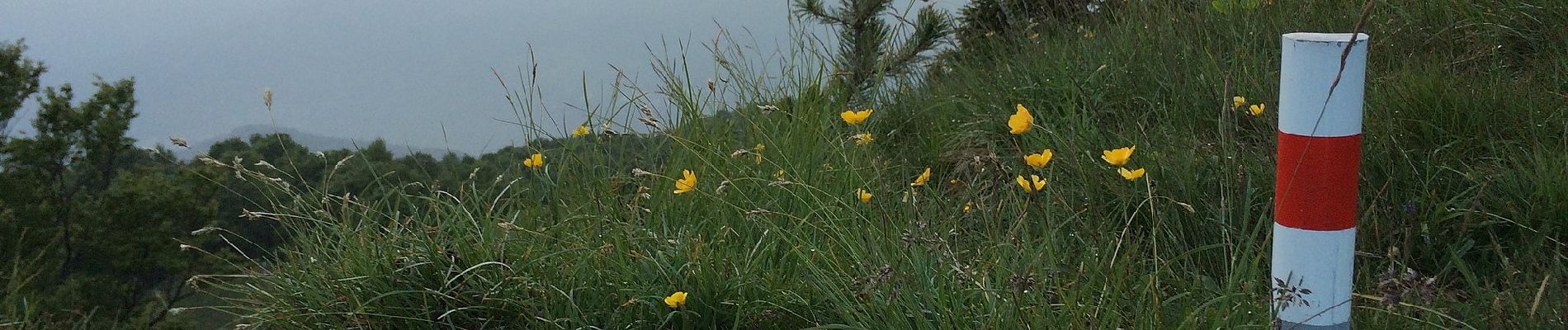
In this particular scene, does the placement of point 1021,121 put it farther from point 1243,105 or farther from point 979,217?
point 1243,105

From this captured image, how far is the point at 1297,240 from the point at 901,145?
2530 mm

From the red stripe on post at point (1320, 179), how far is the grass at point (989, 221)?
0.34 ft

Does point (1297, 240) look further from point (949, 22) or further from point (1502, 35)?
point (949, 22)

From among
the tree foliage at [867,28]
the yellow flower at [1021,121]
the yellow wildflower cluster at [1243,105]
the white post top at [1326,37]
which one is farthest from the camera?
the tree foliage at [867,28]


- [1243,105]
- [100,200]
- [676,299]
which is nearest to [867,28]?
[1243,105]

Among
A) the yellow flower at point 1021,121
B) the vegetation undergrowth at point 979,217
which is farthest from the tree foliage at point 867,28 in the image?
the yellow flower at point 1021,121

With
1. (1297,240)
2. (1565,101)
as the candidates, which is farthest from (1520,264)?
(1565,101)

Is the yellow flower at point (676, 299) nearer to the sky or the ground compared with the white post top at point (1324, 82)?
nearer to the ground

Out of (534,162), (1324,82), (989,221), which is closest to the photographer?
(1324,82)

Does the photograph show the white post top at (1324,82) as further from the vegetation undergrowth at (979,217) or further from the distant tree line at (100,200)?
the distant tree line at (100,200)

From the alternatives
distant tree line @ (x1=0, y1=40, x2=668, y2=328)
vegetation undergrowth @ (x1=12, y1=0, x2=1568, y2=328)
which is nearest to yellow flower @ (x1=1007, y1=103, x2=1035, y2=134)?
vegetation undergrowth @ (x1=12, y1=0, x2=1568, y2=328)

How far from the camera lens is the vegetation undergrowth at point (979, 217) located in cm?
181

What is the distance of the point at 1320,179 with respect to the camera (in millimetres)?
1612

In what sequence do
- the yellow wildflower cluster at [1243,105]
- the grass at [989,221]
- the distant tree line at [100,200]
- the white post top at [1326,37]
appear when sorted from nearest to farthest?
1. the white post top at [1326,37]
2. the grass at [989,221]
3. the yellow wildflower cluster at [1243,105]
4. the distant tree line at [100,200]
